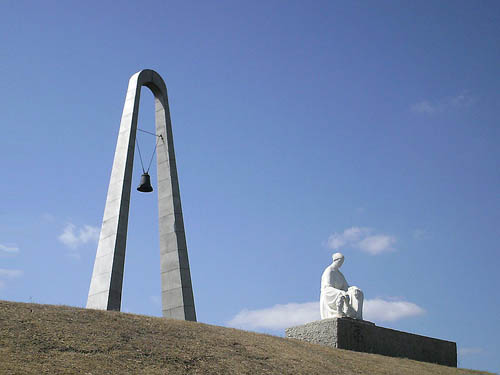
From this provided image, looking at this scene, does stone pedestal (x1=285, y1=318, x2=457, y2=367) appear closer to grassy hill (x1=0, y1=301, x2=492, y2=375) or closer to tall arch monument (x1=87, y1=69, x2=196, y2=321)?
grassy hill (x1=0, y1=301, x2=492, y2=375)

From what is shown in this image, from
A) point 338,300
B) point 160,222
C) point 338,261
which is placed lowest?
point 338,300

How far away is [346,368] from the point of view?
14.3 m

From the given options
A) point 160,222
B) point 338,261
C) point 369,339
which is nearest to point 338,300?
point 369,339

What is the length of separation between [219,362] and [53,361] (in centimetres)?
329

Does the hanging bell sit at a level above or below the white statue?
above

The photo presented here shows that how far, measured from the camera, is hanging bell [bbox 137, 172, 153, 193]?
755 inches

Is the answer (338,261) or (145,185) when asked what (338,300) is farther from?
(145,185)

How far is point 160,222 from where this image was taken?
2041 cm

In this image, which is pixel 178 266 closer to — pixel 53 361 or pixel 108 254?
pixel 108 254

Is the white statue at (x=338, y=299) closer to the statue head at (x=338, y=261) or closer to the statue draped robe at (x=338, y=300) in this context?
the statue draped robe at (x=338, y=300)

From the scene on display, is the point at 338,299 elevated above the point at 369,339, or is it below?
above

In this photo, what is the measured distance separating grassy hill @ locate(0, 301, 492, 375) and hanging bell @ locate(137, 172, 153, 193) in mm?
5361

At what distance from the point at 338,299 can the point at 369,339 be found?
144 cm

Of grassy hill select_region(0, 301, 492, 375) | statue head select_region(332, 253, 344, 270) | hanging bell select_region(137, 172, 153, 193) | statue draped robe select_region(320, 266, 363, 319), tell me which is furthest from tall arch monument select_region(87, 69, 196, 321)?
statue head select_region(332, 253, 344, 270)
